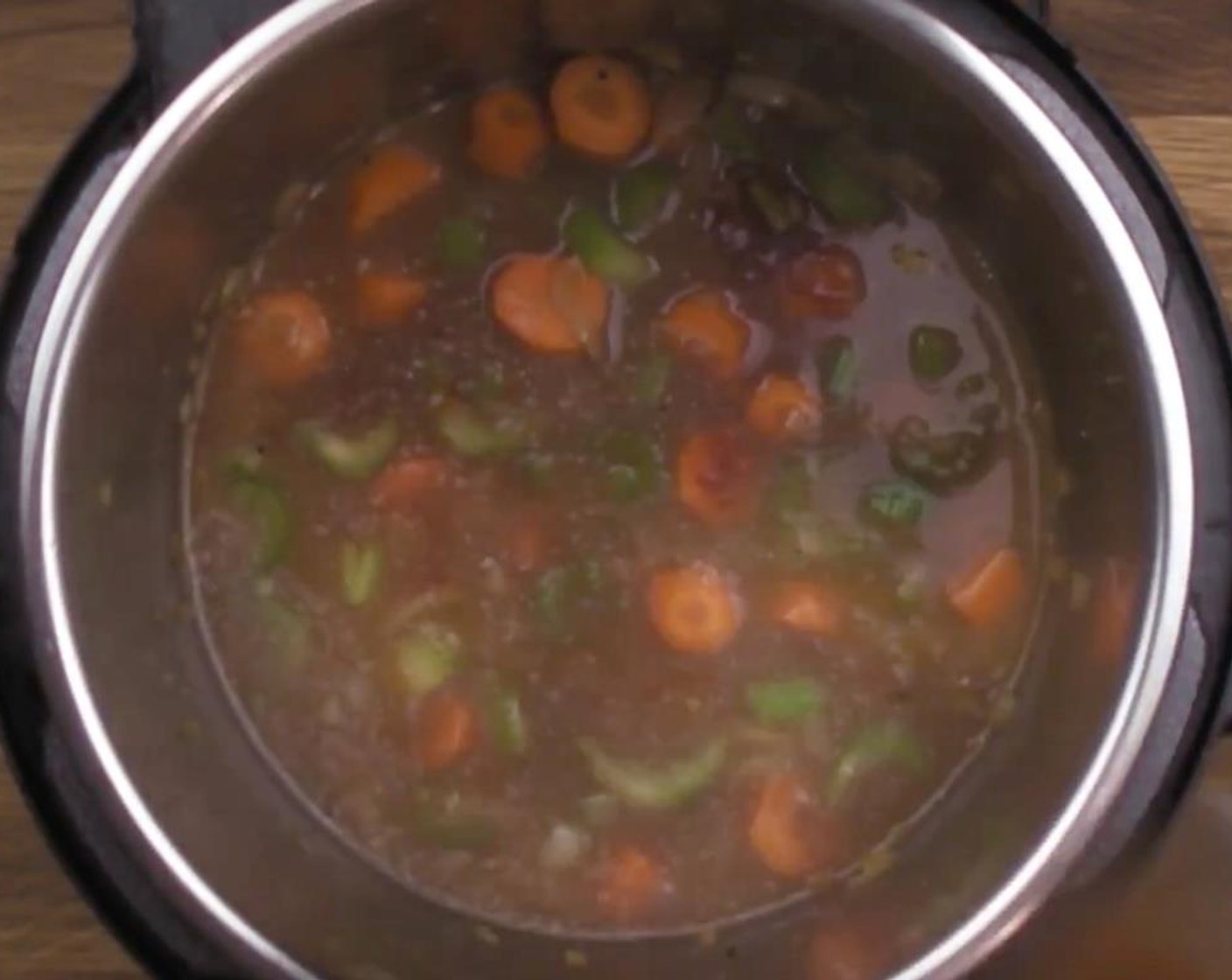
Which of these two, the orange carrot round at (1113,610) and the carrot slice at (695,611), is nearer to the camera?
the orange carrot round at (1113,610)

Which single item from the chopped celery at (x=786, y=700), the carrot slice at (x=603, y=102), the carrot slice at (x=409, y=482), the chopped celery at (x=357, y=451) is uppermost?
the carrot slice at (x=603, y=102)

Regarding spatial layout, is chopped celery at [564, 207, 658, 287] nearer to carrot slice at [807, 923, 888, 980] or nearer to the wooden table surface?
the wooden table surface

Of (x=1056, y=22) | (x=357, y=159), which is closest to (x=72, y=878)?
(x=357, y=159)

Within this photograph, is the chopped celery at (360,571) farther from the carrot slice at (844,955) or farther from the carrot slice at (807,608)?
the carrot slice at (844,955)

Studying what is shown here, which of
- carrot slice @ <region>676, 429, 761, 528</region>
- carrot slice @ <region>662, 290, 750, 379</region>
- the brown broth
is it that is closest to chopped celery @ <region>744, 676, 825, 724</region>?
the brown broth

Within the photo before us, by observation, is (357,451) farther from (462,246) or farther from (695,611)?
(695,611)

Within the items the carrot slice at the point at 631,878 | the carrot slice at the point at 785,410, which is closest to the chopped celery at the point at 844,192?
the carrot slice at the point at 785,410

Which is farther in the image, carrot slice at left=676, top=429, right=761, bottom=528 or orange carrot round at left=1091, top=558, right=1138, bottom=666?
carrot slice at left=676, top=429, right=761, bottom=528
